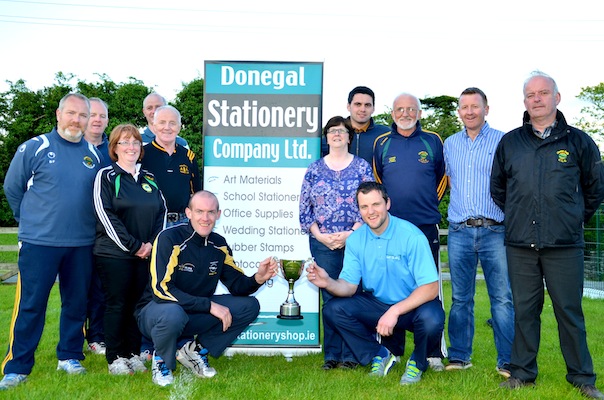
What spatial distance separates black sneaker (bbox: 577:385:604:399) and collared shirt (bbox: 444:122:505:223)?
4.58ft

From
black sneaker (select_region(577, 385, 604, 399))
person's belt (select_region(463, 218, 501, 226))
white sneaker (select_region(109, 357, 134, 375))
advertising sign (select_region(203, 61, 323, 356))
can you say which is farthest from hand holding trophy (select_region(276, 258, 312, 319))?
black sneaker (select_region(577, 385, 604, 399))

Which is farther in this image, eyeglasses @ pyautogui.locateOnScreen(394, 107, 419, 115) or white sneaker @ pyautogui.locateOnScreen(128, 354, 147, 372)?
eyeglasses @ pyautogui.locateOnScreen(394, 107, 419, 115)

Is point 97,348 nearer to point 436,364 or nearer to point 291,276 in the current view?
point 291,276

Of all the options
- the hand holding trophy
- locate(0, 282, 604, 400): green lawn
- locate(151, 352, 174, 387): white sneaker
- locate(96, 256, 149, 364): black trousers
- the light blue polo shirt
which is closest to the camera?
locate(0, 282, 604, 400): green lawn

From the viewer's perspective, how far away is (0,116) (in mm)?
30000

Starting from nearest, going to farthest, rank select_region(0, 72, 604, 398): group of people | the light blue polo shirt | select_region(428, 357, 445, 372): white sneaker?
1. select_region(0, 72, 604, 398): group of people
2. the light blue polo shirt
3. select_region(428, 357, 445, 372): white sneaker

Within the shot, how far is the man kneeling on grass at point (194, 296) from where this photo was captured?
4.45 metres

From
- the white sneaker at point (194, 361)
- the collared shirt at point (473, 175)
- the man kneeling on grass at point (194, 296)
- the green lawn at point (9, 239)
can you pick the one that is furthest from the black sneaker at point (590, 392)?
the green lawn at point (9, 239)

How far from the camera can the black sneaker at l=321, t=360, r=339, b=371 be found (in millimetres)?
4996

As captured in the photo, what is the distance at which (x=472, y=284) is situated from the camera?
5047 millimetres

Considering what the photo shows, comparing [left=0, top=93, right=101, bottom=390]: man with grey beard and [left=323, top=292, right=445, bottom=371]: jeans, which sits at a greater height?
[left=0, top=93, right=101, bottom=390]: man with grey beard

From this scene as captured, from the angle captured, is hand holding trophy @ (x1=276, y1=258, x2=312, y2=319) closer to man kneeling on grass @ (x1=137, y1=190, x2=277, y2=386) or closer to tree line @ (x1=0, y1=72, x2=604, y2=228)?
man kneeling on grass @ (x1=137, y1=190, x2=277, y2=386)

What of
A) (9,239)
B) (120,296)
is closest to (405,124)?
(120,296)

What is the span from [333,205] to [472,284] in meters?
1.37
